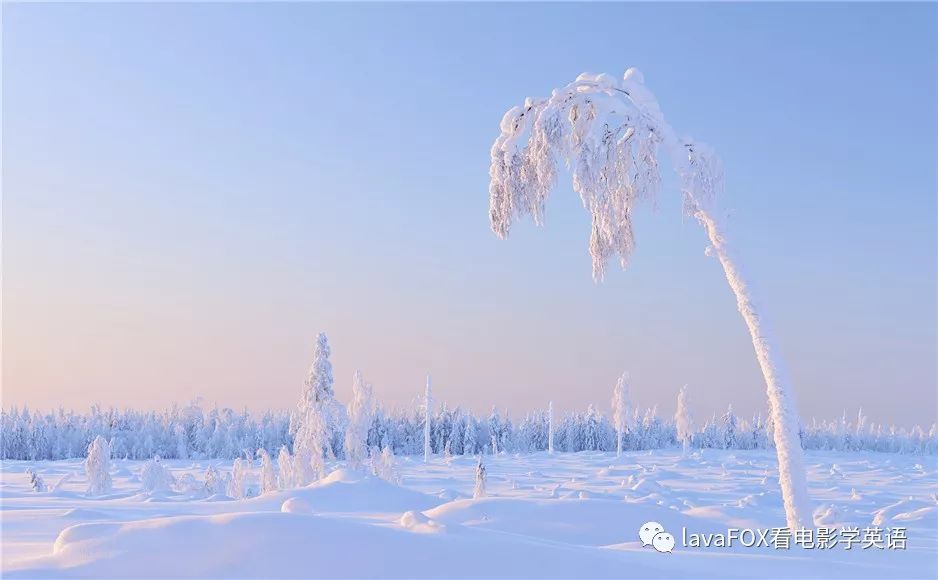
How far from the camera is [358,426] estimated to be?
99.5ft

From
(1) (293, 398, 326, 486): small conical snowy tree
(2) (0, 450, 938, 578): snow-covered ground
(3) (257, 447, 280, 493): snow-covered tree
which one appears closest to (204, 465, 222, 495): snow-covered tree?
(3) (257, 447, 280, 493): snow-covered tree

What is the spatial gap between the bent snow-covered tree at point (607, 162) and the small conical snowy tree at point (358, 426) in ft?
67.9

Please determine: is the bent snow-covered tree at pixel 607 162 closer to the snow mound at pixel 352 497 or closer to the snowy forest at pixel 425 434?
the snow mound at pixel 352 497

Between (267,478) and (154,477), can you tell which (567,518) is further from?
(154,477)

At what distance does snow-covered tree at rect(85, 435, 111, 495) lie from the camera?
23.7 metres

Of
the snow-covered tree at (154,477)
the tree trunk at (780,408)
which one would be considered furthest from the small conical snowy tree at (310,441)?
the tree trunk at (780,408)

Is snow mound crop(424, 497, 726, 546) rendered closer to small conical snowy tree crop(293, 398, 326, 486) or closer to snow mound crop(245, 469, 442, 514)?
snow mound crop(245, 469, 442, 514)

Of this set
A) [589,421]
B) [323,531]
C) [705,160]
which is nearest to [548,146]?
[705,160]

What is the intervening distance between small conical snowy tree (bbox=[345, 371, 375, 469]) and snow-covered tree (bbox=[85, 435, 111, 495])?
28.4 feet

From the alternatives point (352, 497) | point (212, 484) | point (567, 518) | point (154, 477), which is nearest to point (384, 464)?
point (212, 484)

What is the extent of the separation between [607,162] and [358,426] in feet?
71.2

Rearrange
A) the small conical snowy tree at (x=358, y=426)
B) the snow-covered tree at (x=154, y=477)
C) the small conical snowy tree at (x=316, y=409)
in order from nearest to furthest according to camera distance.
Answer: the snow-covered tree at (x=154, y=477)
the small conical snowy tree at (x=316, y=409)
the small conical snowy tree at (x=358, y=426)

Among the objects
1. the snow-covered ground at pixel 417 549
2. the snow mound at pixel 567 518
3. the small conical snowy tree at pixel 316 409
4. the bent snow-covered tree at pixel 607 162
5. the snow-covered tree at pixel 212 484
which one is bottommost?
the snow-covered tree at pixel 212 484

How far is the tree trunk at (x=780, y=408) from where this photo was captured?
1001 cm
